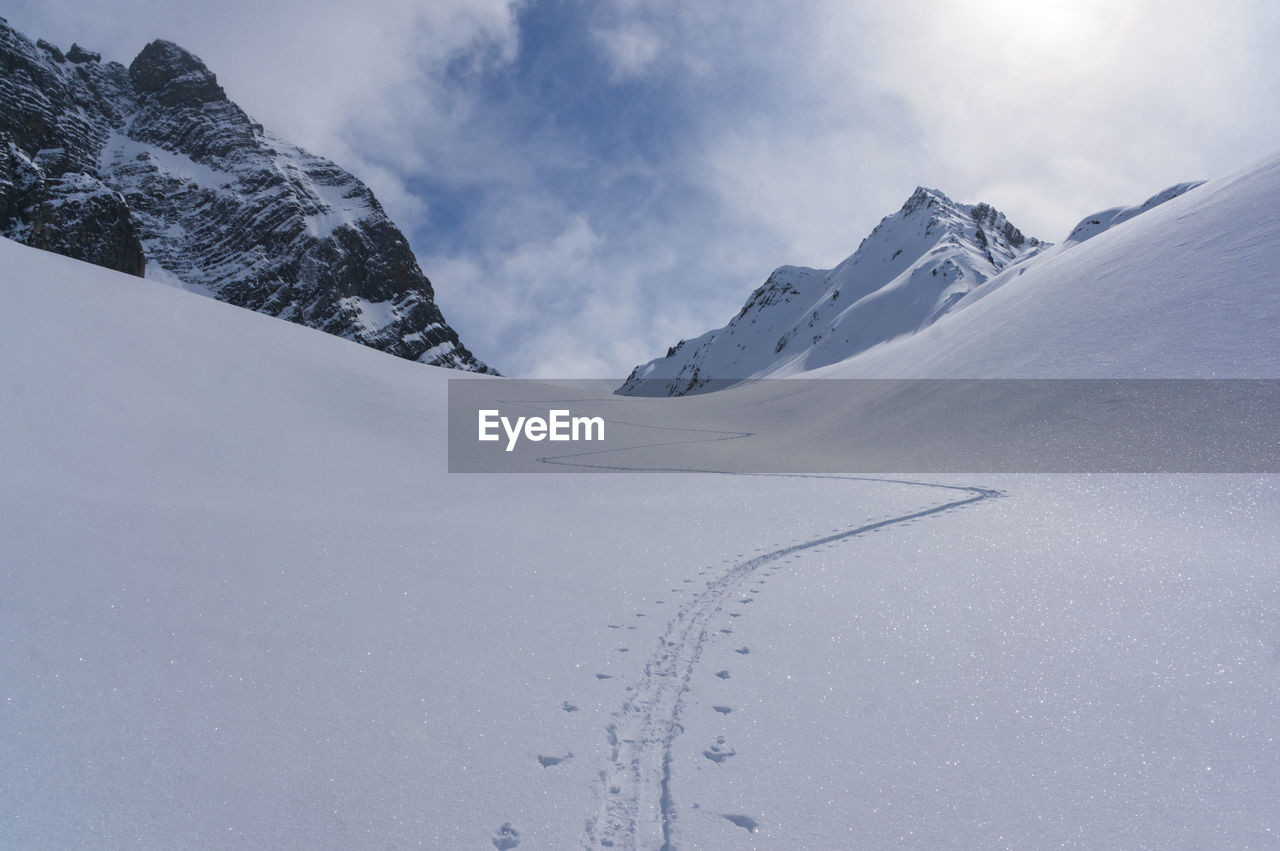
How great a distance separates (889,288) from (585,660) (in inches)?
4935

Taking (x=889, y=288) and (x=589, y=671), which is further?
(x=889, y=288)

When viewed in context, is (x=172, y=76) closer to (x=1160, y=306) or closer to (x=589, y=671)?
(x=1160, y=306)

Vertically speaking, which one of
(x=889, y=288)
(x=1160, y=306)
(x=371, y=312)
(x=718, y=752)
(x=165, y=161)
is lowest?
(x=718, y=752)

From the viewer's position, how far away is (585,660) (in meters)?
5.00

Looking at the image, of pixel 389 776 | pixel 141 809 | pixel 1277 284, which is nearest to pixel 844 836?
pixel 389 776

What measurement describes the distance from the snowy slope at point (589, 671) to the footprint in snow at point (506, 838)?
0.02 meters

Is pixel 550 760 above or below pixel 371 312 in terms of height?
below

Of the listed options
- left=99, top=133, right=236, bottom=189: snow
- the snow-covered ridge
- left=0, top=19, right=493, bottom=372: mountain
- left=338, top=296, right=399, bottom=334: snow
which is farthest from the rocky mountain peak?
the snow-covered ridge

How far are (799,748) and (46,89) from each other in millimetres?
221924

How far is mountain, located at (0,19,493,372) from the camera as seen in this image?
150 metres
